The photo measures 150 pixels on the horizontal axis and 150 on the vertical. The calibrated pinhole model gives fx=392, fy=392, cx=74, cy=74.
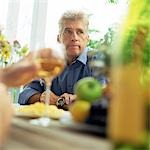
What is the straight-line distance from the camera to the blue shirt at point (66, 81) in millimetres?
2342

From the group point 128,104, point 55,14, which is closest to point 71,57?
point 55,14

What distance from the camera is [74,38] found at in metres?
2.48

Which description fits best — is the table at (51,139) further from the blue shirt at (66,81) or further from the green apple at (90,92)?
the blue shirt at (66,81)

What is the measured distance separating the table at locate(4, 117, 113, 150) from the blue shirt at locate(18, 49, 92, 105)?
165cm

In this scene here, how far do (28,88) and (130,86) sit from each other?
6.59 feet

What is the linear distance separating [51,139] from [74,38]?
1.96 m

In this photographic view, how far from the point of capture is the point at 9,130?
2.10 feet

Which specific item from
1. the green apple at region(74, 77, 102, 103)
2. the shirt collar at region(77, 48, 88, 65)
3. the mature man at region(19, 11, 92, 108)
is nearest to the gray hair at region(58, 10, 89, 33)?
the mature man at region(19, 11, 92, 108)

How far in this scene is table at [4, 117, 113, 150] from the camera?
1.62 feet

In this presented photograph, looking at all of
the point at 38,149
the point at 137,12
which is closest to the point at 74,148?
the point at 38,149

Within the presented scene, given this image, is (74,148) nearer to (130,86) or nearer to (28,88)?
(130,86)

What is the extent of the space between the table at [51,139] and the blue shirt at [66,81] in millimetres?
1651

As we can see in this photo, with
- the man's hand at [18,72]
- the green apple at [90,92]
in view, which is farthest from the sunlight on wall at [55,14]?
the green apple at [90,92]

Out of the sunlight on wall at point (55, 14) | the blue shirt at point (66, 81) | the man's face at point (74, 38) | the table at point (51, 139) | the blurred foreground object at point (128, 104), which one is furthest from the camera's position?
the sunlight on wall at point (55, 14)
